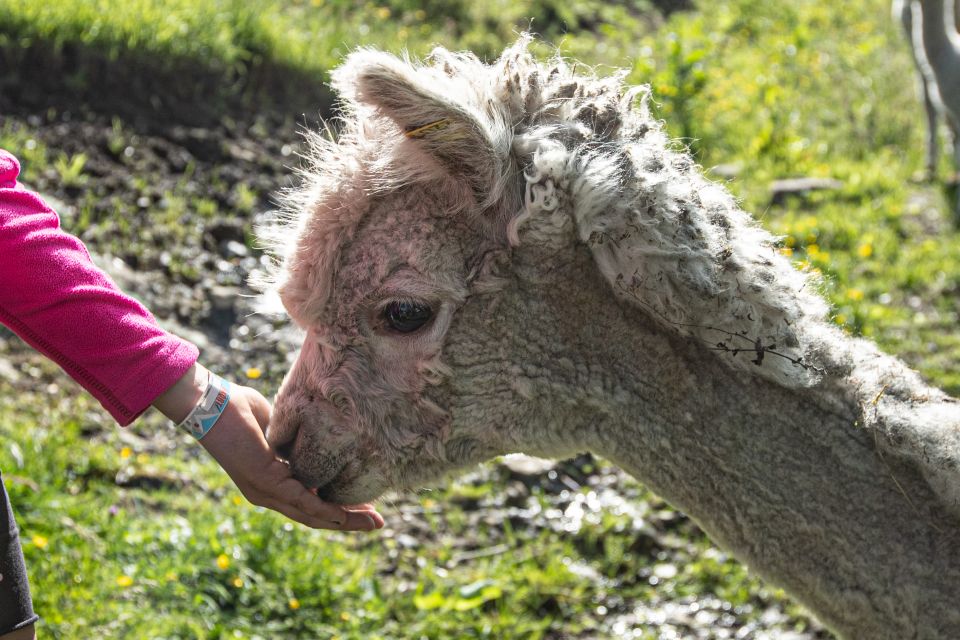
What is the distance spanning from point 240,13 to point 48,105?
6.09 ft

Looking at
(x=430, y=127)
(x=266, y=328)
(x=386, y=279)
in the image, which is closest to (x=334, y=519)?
(x=386, y=279)

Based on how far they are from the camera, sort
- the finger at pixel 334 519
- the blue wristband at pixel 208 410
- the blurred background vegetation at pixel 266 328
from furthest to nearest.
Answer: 1. the blurred background vegetation at pixel 266 328
2. the finger at pixel 334 519
3. the blue wristband at pixel 208 410

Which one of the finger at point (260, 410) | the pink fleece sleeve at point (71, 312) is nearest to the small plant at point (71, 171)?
the finger at point (260, 410)

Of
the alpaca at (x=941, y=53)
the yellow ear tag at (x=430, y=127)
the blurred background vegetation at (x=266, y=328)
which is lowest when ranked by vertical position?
the blurred background vegetation at (x=266, y=328)

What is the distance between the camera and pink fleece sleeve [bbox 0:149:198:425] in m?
2.10

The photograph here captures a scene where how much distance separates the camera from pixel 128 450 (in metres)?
4.47

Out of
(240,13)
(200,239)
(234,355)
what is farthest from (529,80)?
(240,13)

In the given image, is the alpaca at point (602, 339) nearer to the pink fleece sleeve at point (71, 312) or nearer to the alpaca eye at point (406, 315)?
the alpaca eye at point (406, 315)

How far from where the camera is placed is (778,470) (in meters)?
2.38

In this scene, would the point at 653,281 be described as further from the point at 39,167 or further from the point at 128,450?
the point at 39,167

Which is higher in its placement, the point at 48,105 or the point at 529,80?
the point at 529,80

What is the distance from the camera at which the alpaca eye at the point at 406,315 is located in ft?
8.03

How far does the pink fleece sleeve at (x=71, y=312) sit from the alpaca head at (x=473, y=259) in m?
0.48

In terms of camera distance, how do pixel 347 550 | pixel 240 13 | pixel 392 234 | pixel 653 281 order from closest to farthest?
pixel 653 281, pixel 392 234, pixel 347 550, pixel 240 13
